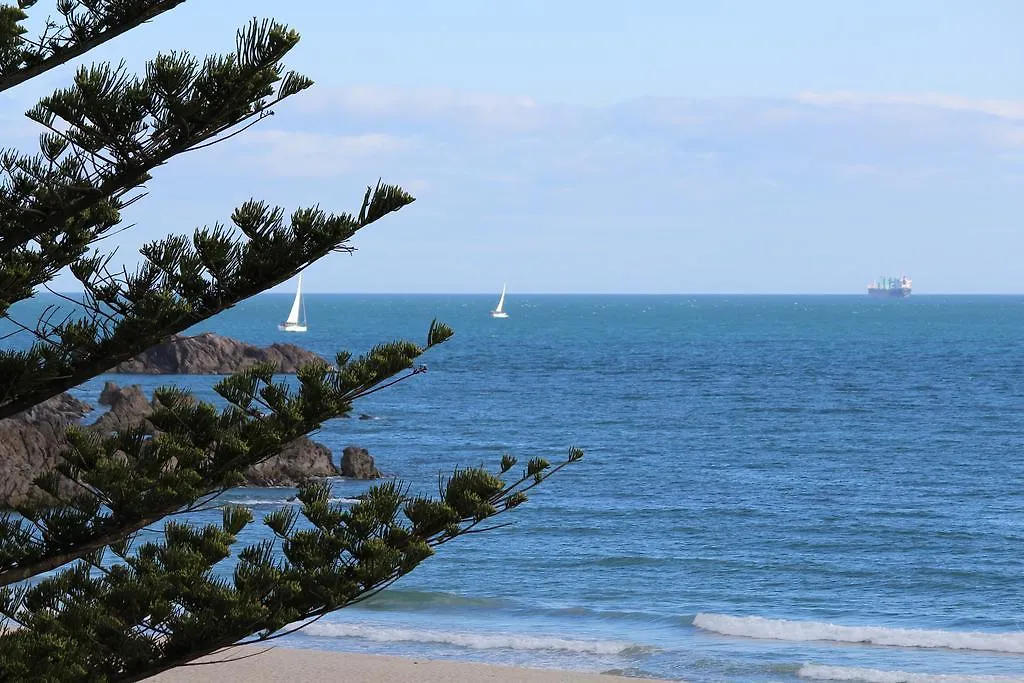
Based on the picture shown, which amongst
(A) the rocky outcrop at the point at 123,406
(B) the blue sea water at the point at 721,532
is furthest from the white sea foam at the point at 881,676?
(A) the rocky outcrop at the point at 123,406

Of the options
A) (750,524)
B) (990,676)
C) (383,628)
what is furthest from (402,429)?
(990,676)

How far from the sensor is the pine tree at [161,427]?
21.7 feet

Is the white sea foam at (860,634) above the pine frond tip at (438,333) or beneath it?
beneath

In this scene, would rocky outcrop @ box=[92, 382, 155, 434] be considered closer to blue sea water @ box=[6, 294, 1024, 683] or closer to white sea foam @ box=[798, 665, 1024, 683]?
blue sea water @ box=[6, 294, 1024, 683]

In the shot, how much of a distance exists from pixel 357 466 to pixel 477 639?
16.4 m

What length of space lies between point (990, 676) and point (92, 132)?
13454 millimetres

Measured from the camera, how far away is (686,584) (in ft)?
72.3

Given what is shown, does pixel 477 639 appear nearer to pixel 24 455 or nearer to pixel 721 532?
pixel 721 532

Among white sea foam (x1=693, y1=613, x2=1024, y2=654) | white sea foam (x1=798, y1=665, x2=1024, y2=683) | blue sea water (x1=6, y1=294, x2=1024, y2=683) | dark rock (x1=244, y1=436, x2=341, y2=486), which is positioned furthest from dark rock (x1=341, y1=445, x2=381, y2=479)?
white sea foam (x1=798, y1=665, x2=1024, y2=683)

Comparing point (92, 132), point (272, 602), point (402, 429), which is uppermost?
point (92, 132)

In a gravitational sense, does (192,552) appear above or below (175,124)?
below

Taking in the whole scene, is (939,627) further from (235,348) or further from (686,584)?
(235,348)

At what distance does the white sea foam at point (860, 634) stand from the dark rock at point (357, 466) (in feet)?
53.0

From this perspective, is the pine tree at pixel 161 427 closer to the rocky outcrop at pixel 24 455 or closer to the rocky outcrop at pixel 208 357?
the rocky outcrop at pixel 24 455
